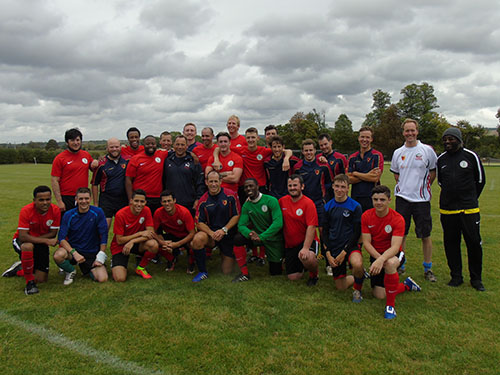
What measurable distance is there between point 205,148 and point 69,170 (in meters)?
2.23

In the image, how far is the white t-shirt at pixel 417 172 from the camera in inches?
195

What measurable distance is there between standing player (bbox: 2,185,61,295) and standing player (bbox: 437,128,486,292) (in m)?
5.43

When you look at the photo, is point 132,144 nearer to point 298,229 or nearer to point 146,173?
point 146,173

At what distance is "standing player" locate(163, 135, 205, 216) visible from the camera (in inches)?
227

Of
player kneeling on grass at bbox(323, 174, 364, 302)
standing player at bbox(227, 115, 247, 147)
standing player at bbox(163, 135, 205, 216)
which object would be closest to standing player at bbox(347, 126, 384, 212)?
player kneeling on grass at bbox(323, 174, 364, 302)

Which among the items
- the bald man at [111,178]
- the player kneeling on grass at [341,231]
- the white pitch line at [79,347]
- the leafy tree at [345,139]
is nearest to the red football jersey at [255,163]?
the player kneeling on grass at [341,231]

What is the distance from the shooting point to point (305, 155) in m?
5.54

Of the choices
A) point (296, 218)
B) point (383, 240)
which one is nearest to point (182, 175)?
point (296, 218)

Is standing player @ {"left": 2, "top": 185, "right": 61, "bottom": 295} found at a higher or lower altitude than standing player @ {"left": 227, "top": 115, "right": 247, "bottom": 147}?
lower

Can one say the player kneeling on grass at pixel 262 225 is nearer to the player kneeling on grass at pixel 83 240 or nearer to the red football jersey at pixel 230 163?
the red football jersey at pixel 230 163

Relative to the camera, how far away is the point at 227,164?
18.6 ft

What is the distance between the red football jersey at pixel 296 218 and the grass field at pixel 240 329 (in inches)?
26.0

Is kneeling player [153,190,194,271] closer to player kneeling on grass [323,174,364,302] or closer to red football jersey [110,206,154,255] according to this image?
red football jersey [110,206,154,255]

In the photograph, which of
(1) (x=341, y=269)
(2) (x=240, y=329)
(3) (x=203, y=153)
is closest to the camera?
(2) (x=240, y=329)
